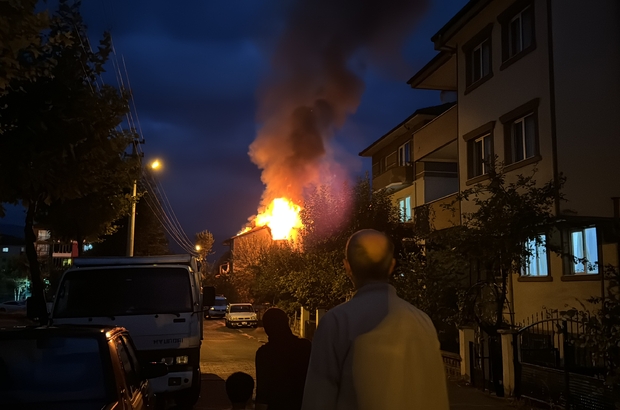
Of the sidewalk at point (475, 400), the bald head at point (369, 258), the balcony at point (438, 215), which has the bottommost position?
the sidewalk at point (475, 400)

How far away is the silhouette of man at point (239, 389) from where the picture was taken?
3.90 metres

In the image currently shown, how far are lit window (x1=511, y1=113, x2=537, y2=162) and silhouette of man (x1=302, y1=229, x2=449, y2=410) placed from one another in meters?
13.4

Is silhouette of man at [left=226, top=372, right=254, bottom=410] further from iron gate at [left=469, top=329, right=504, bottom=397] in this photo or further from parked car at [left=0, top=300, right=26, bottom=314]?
parked car at [left=0, top=300, right=26, bottom=314]

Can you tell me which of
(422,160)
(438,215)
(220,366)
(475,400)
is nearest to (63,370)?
(475,400)

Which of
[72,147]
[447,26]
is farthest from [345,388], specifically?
[447,26]

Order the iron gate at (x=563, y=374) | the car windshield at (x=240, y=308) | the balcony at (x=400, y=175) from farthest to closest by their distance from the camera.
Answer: the car windshield at (x=240, y=308), the balcony at (x=400, y=175), the iron gate at (x=563, y=374)

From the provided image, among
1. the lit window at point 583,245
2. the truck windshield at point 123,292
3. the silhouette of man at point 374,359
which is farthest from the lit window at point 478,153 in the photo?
the silhouette of man at point 374,359

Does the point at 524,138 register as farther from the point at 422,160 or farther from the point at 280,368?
the point at 280,368

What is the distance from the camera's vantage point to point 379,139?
3006 cm

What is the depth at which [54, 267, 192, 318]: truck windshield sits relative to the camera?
9602mm

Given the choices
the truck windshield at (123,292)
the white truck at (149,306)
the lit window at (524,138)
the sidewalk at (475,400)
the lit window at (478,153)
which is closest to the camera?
the white truck at (149,306)

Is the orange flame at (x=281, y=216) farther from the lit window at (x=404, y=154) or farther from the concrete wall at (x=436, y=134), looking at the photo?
the concrete wall at (x=436, y=134)

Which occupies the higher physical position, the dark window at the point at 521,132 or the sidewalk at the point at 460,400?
the dark window at the point at 521,132

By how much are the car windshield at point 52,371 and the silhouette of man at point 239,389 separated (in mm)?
1134
